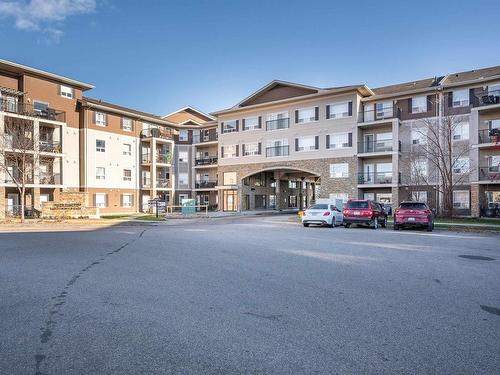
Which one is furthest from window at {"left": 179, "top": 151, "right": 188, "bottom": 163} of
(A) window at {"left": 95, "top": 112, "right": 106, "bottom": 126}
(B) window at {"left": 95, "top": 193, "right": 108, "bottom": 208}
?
(B) window at {"left": 95, "top": 193, "right": 108, "bottom": 208}

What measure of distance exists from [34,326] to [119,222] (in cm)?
2231

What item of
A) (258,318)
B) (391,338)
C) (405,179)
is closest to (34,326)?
(258,318)

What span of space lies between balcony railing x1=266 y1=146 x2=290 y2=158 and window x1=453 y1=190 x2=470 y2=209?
685 inches

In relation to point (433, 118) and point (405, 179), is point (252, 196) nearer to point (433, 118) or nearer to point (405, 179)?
point (405, 179)

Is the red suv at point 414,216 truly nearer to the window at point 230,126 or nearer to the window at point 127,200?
the window at point 230,126

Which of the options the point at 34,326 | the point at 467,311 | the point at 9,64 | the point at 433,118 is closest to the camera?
the point at 34,326

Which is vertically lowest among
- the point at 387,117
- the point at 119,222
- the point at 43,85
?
the point at 119,222

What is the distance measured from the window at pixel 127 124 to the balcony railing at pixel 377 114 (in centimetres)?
2739

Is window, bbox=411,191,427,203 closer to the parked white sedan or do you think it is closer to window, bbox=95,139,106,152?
the parked white sedan

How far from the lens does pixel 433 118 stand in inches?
1364

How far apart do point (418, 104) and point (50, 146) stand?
121ft

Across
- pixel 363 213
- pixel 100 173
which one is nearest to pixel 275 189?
pixel 100 173

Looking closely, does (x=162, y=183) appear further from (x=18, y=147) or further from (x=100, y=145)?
(x=18, y=147)

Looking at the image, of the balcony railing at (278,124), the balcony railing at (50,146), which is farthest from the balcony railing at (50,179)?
the balcony railing at (278,124)
